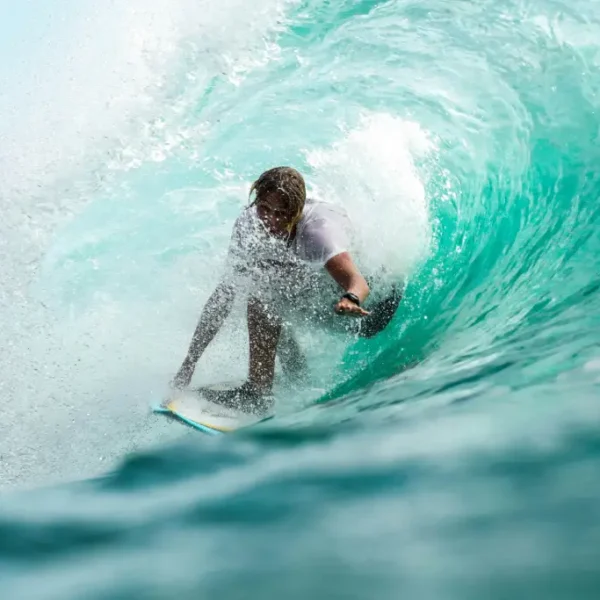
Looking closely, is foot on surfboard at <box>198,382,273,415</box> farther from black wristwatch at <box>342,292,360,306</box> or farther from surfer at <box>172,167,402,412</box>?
black wristwatch at <box>342,292,360,306</box>

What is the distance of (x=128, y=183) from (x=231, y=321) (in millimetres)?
2726

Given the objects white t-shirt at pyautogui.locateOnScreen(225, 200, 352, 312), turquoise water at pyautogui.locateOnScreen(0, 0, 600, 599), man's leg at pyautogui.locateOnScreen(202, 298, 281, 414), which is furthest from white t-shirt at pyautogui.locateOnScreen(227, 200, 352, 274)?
turquoise water at pyautogui.locateOnScreen(0, 0, 600, 599)

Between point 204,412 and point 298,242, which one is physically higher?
point 298,242

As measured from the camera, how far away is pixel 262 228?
3225 millimetres

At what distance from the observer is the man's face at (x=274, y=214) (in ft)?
10.3

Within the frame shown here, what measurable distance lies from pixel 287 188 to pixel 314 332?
849mm

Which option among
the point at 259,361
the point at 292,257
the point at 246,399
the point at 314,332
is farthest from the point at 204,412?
the point at 292,257

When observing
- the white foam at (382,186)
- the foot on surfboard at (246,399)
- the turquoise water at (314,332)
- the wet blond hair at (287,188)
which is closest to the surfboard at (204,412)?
the foot on surfboard at (246,399)

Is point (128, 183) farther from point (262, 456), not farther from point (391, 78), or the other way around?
point (262, 456)

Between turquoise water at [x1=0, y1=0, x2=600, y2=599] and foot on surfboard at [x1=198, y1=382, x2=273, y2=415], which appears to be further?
foot on surfboard at [x1=198, y1=382, x2=273, y2=415]

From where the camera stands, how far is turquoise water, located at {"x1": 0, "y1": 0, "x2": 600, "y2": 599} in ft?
3.37

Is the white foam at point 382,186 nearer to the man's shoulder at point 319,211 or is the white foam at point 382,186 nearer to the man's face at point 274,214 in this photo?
the man's shoulder at point 319,211

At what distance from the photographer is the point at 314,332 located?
3.65 metres

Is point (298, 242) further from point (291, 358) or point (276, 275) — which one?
point (291, 358)
